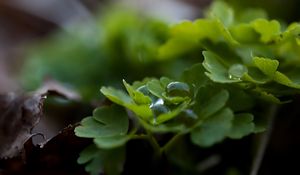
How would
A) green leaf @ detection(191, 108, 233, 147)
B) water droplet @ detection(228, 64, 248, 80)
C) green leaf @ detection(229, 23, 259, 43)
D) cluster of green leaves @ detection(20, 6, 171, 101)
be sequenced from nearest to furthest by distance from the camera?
green leaf @ detection(191, 108, 233, 147) < water droplet @ detection(228, 64, 248, 80) < green leaf @ detection(229, 23, 259, 43) < cluster of green leaves @ detection(20, 6, 171, 101)

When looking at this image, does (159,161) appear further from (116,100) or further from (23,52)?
(23,52)

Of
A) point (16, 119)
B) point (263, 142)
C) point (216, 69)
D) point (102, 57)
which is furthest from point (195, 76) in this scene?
point (102, 57)

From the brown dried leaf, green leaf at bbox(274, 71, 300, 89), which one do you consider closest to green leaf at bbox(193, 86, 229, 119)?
green leaf at bbox(274, 71, 300, 89)

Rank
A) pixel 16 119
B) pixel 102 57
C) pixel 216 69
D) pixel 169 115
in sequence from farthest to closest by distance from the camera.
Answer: pixel 102 57, pixel 16 119, pixel 216 69, pixel 169 115

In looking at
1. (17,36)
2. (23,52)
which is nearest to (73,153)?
(23,52)

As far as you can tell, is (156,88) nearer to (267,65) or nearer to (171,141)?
(171,141)

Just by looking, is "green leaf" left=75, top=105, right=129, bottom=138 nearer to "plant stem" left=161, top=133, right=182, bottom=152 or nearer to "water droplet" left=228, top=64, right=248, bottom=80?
"plant stem" left=161, top=133, right=182, bottom=152
